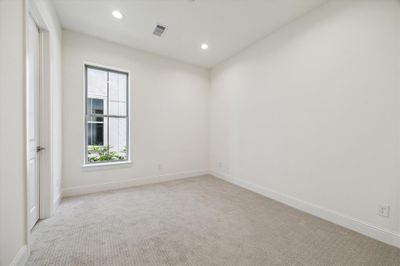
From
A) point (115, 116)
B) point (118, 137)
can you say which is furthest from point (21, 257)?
point (115, 116)

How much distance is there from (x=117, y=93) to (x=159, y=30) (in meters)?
1.50

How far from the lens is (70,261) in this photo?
4.80 ft

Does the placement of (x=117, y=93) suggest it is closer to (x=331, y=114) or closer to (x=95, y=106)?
(x=95, y=106)

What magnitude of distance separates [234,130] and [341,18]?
236cm

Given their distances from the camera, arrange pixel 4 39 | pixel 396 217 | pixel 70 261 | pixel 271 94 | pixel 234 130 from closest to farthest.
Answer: pixel 4 39 → pixel 70 261 → pixel 396 217 → pixel 271 94 → pixel 234 130

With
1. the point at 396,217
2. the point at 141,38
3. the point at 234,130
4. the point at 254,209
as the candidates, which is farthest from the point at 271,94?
the point at 141,38

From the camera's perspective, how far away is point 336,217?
7.02 ft

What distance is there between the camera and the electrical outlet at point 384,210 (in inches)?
70.1

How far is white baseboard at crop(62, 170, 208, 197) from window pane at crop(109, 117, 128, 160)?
0.52m

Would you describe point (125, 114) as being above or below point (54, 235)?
above

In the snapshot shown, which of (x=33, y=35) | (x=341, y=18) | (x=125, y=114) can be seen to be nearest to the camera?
(x=33, y=35)

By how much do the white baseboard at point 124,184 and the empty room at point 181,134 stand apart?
34 mm

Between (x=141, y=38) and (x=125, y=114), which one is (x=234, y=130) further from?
(x=141, y=38)

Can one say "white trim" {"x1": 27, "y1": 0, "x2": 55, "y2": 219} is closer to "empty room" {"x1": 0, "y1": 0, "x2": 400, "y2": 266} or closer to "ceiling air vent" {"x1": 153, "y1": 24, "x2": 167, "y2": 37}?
"empty room" {"x1": 0, "y1": 0, "x2": 400, "y2": 266}
